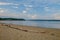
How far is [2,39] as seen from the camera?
1001 centimetres

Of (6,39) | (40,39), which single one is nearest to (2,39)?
(6,39)

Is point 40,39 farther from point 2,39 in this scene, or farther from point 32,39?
point 2,39

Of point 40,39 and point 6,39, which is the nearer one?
point 6,39

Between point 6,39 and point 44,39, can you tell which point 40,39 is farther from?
point 6,39

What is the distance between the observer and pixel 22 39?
409 inches

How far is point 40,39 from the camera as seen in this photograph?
1067 cm

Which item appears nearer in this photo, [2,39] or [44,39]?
[2,39]

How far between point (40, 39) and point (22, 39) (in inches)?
50.2

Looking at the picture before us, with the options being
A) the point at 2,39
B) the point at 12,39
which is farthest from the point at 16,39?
the point at 2,39

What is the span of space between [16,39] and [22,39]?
43 centimetres

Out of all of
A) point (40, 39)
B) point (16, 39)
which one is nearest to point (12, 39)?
point (16, 39)

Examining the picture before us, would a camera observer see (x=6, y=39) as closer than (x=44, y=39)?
Yes

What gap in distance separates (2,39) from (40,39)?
2.62 m

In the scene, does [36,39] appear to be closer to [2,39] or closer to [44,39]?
[44,39]
